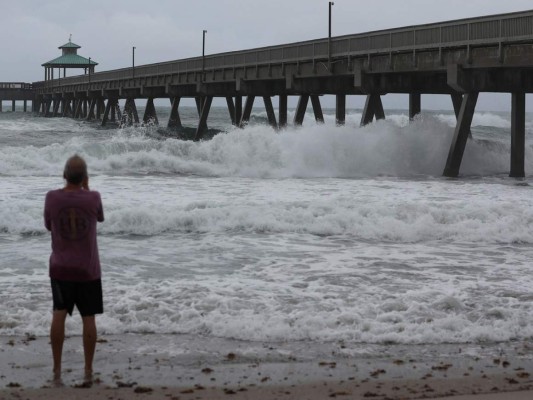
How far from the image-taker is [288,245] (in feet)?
40.6

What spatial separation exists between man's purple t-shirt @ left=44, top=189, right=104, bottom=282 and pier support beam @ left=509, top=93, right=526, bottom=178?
21143 millimetres

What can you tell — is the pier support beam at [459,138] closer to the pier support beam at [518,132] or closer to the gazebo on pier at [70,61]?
the pier support beam at [518,132]

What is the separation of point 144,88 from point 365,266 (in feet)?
158

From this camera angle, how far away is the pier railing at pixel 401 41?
22386 millimetres

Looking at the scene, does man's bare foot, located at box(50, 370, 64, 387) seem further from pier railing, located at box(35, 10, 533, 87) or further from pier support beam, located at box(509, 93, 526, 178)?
pier support beam, located at box(509, 93, 526, 178)

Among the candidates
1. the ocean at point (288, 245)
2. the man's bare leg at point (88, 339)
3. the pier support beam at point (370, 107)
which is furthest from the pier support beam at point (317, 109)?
the man's bare leg at point (88, 339)

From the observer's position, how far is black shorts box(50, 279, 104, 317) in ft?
18.6

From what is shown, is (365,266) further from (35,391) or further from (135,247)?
(35,391)

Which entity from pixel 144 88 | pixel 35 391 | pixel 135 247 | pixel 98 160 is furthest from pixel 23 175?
pixel 144 88

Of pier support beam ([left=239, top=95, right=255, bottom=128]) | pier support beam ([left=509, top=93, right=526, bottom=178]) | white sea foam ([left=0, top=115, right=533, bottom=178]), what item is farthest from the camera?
pier support beam ([left=239, top=95, right=255, bottom=128])

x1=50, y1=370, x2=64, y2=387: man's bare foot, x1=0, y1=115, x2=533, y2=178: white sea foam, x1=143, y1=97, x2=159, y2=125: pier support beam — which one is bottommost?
x1=50, y1=370, x2=64, y2=387: man's bare foot

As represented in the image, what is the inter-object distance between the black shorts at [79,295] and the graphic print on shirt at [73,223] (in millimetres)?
318

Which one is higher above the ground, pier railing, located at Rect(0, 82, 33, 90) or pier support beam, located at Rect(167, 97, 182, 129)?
pier railing, located at Rect(0, 82, 33, 90)

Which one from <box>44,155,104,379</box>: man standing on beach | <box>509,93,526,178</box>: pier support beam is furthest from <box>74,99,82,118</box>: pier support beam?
<box>44,155,104,379</box>: man standing on beach
